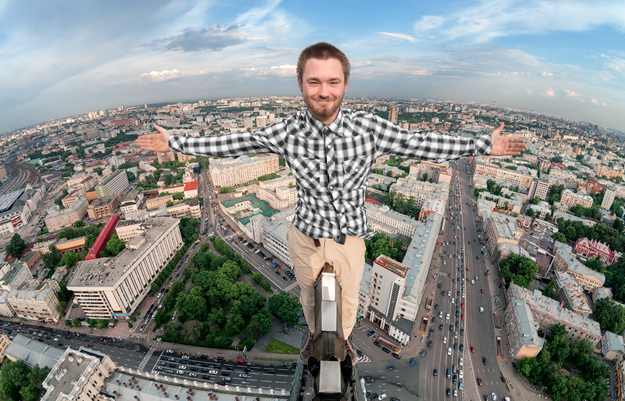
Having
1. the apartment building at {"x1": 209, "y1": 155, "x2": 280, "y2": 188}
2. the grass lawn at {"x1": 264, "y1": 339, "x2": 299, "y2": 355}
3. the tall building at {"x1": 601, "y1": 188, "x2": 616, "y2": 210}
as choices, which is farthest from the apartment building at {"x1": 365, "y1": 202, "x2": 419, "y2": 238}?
the tall building at {"x1": 601, "y1": 188, "x2": 616, "y2": 210}

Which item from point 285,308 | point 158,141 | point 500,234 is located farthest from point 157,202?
point 500,234

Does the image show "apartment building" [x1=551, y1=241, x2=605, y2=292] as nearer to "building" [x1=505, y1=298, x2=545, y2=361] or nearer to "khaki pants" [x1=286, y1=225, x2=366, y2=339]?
"building" [x1=505, y1=298, x2=545, y2=361]

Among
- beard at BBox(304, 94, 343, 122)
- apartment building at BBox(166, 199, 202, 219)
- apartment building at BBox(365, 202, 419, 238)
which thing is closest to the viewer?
beard at BBox(304, 94, 343, 122)

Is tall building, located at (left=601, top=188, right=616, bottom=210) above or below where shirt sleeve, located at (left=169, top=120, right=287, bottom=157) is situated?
below

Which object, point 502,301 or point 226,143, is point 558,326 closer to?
point 502,301

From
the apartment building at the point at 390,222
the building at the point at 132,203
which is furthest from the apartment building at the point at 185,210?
the apartment building at the point at 390,222

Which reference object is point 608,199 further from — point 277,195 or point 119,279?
point 119,279
